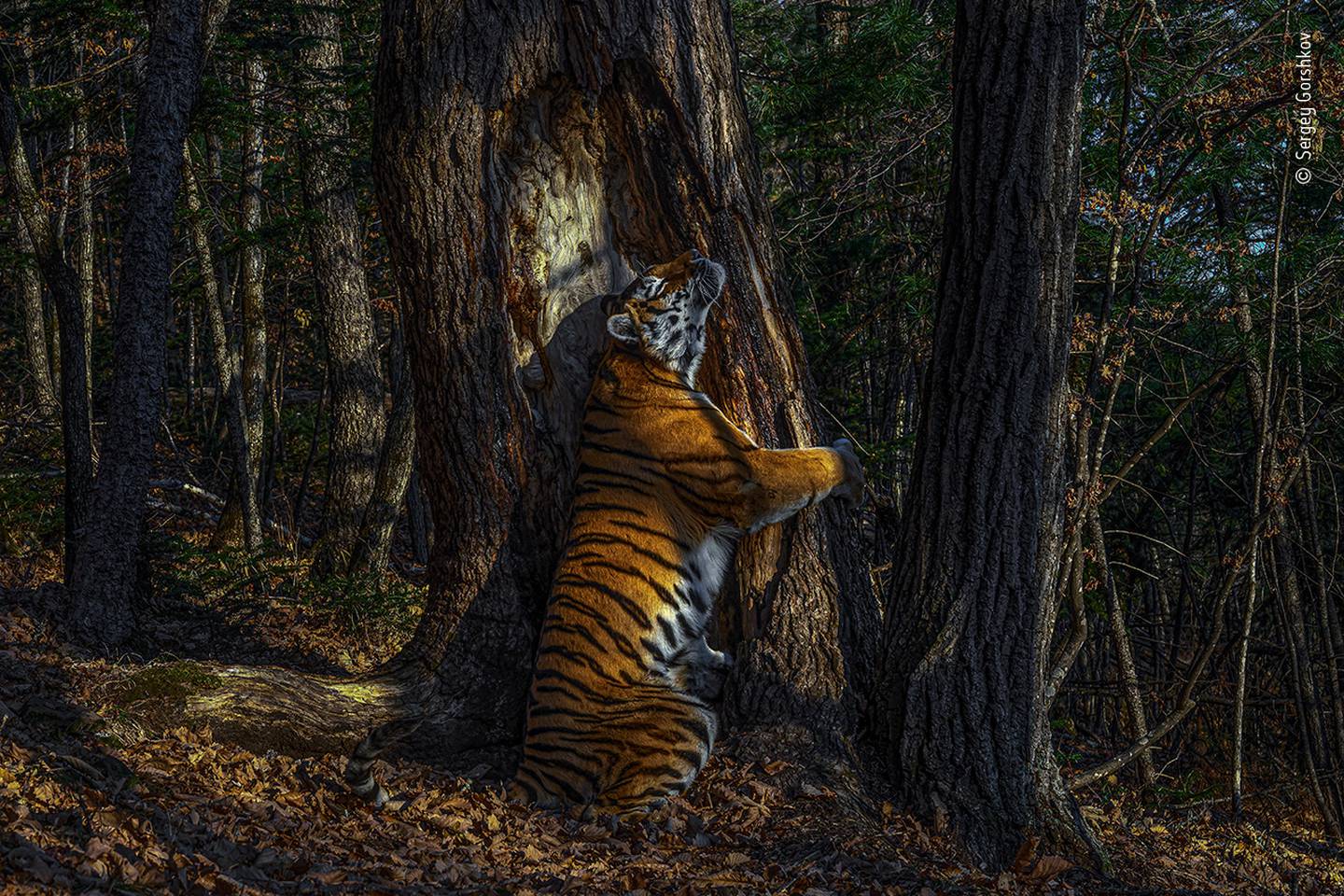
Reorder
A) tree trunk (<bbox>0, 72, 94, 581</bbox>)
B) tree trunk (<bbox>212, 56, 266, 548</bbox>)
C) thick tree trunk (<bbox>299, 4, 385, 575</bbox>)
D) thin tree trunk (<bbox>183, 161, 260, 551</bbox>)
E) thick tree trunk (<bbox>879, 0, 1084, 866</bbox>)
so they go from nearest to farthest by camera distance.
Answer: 1. thick tree trunk (<bbox>879, 0, 1084, 866</bbox>)
2. tree trunk (<bbox>0, 72, 94, 581</bbox>)
3. thin tree trunk (<bbox>183, 161, 260, 551</bbox>)
4. thick tree trunk (<bbox>299, 4, 385, 575</bbox>)
5. tree trunk (<bbox>212, 56, 266, 548</bbox>)

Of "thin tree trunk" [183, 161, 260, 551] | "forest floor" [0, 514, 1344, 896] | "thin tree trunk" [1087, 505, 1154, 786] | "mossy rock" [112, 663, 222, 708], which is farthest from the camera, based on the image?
"thin tree trunk" [183, 161, 260, 551]

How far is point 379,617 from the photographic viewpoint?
31.0ft

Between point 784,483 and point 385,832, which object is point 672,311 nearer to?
point 784,483

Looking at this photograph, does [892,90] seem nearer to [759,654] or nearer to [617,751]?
[759,654]

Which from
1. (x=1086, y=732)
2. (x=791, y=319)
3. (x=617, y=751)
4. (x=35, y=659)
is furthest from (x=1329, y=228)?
(x=35, y=659)


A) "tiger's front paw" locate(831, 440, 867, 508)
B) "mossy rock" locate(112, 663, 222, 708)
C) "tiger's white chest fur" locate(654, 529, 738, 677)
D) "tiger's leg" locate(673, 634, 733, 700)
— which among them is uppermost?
"tiger's front paw" locate(831, 440, 867, 508)

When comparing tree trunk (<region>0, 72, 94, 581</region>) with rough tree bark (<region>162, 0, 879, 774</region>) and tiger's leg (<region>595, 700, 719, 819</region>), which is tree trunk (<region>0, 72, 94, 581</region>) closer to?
rough tree bark (<region>162, 0, 879, 774</region>)

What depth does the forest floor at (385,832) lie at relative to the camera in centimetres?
347

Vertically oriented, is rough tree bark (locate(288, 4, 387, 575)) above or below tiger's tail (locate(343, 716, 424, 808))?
above

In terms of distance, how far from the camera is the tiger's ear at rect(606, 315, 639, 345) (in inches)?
211

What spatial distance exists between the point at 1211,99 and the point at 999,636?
378cm

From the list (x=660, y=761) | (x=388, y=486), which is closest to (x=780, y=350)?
(x=660, y=761)

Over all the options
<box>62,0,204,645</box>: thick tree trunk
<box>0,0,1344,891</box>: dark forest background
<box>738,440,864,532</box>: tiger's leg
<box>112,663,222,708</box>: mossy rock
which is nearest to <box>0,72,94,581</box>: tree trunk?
<box>0,0,1344,891</box>: dark forest background

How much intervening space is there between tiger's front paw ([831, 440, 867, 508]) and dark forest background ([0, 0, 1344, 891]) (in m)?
0.23
